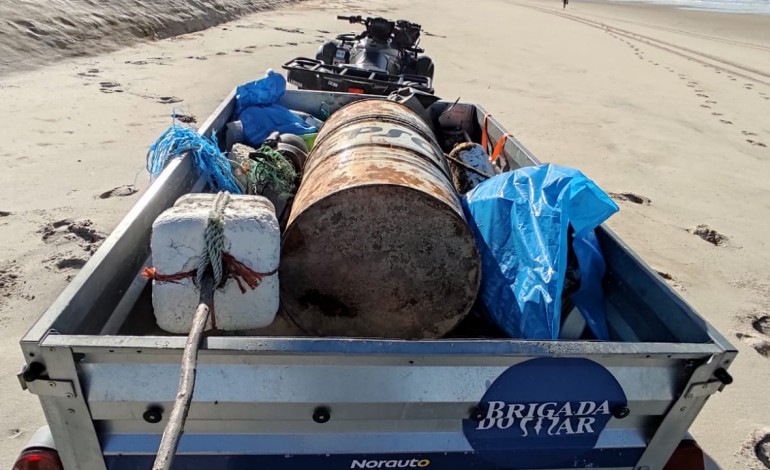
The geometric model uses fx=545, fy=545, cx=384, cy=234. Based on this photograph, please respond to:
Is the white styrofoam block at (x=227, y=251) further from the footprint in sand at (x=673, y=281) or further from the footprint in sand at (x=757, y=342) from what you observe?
the footprint in sand at (x=673, y=281)

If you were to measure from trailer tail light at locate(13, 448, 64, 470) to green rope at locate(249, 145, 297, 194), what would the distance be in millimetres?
1738

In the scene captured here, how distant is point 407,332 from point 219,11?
16.2 m

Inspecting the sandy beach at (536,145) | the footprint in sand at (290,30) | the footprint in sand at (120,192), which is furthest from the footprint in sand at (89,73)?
the footprint in sand at (290,30)

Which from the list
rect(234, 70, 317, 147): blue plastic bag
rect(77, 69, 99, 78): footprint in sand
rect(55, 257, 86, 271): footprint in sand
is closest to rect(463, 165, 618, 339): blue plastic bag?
rect(234, 70, 317, 147): blue plastic bag

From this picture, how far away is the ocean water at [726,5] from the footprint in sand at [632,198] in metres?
38.5

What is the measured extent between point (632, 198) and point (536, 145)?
1.86 m

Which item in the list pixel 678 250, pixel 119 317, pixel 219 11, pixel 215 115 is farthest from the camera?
pixel 219 11

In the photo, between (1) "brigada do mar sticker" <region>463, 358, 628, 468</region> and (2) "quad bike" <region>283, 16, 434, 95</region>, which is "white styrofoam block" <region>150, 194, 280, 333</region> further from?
(2) "quad bike" <region>283, 16, 434, 95</region>

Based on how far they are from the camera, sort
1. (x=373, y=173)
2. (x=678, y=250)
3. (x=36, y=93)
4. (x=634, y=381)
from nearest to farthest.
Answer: (x=634, y=381)
(x=373, y=173)
(x=678, y=250)
(x=36, y=93)

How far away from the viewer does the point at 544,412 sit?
5.92 ft

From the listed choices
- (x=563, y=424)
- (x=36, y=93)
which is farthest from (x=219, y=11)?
(x=563, y=424)

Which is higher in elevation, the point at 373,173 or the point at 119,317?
the point at 373,173

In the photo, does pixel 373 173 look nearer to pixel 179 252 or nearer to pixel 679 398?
pixel 179 252

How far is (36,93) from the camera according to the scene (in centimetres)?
752
